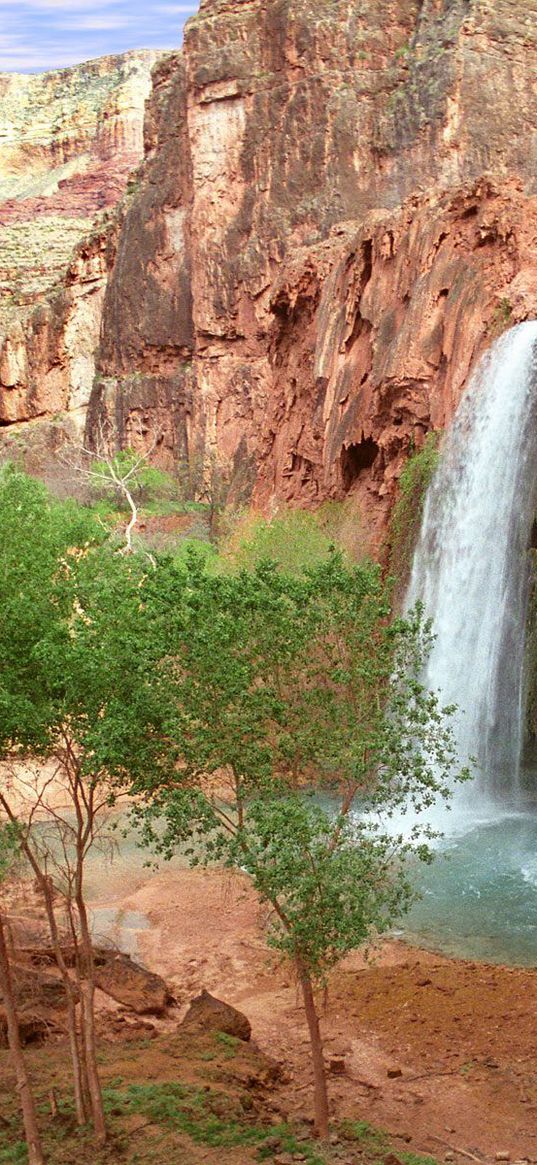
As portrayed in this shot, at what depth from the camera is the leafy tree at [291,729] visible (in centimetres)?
1220

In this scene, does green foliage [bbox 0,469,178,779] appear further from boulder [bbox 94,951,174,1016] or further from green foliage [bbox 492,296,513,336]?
green foliage [bbox 492,296,513,336]

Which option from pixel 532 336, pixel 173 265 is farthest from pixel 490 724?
pixel 173 265

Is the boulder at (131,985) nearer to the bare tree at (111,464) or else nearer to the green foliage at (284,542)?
the green foliage at (284,542)

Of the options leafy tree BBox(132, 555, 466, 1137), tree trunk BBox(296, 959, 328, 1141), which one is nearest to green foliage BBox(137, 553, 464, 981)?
leafy tree BBox(132, 555, 466, 1137)

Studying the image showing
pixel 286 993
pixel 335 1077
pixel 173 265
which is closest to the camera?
pixel 335 1077

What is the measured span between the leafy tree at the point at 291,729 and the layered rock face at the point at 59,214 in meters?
52.9

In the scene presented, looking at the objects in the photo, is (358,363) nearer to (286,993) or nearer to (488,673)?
(488,673)

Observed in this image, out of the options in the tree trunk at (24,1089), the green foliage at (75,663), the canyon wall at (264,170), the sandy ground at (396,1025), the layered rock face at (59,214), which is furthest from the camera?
the layered rock face at (59,214)

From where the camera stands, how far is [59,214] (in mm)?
108188

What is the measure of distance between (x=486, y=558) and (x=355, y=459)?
9.45 metres

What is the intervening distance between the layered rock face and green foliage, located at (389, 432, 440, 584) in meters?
35.4

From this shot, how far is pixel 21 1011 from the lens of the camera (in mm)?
16781

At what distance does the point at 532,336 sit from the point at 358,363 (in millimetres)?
8267

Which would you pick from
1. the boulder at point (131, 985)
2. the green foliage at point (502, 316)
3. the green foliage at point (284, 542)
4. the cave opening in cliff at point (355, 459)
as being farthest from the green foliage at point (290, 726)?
the cave opening in cliff at point (355, 459)
